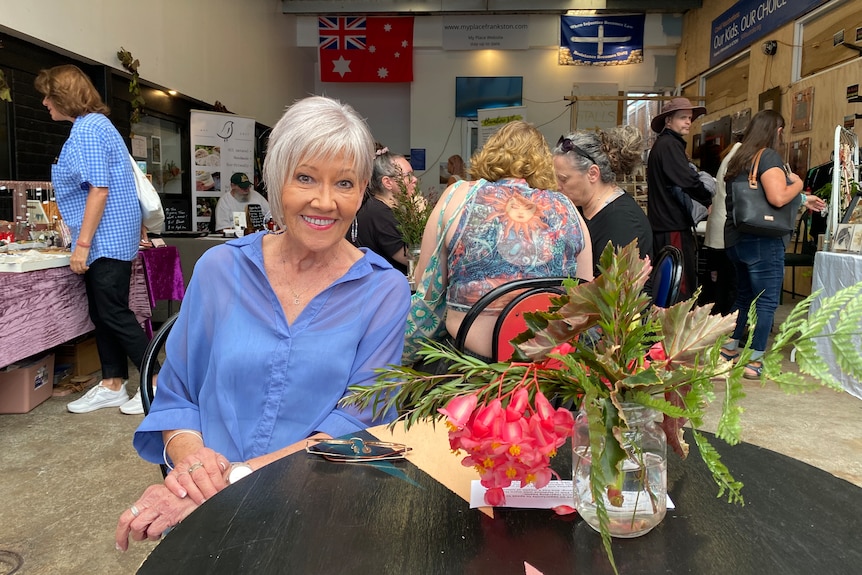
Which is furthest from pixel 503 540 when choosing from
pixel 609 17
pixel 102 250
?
pixel 609 17

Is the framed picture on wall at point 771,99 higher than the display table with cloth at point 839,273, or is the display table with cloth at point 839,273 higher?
the framed picture on wall at point 771,99

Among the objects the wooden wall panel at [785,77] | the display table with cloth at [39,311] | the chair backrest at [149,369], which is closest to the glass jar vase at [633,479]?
the chair backrest at [149,369]

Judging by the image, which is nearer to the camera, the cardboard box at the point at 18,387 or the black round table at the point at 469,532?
the black round table at the point at 469,532

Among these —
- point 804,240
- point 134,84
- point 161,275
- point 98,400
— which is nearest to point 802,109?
point 804,240

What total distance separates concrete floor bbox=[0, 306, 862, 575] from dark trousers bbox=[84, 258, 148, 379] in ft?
1.04

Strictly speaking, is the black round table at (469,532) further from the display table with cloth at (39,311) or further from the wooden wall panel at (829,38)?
the wooden wall panel at (829,38)

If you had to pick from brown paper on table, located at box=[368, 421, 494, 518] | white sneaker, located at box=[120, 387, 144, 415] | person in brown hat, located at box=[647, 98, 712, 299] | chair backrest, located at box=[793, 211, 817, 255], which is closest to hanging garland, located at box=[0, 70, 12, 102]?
white sneaker, located at box=[120, 387, 144, 415]

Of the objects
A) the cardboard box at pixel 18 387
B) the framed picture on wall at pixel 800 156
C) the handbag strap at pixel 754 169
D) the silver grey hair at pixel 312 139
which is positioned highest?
the framed picture on wall at pixel 800 156

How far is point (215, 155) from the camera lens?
26.4 ft

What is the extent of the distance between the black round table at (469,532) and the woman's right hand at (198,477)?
0.52 ft

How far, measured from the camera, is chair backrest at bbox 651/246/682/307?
7.45ft

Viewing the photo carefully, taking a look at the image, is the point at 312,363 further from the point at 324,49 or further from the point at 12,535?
the point at 324,49

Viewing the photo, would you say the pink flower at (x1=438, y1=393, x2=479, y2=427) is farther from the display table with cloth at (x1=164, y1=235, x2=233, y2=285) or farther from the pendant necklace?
the display table with cloth at (x1=164, y1=235, x2=233, y2=285)

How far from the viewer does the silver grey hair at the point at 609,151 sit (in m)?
2.92
